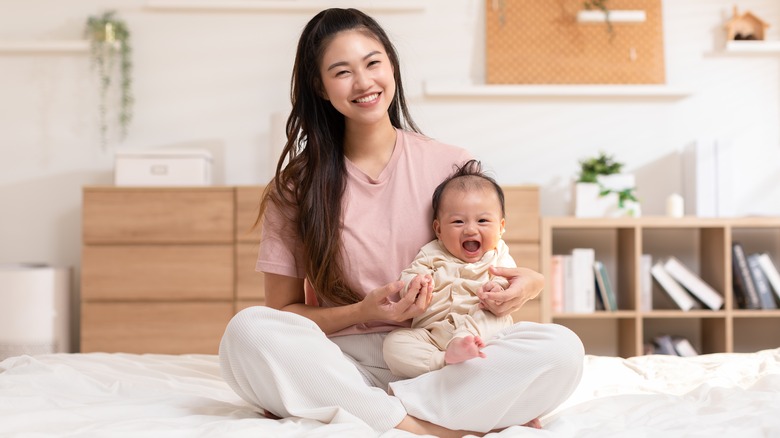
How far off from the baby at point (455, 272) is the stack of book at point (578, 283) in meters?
1.83

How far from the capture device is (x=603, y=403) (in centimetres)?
162

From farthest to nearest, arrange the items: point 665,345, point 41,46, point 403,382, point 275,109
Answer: point 275,109 → point 41,46 → point 665,345 → point 403,382

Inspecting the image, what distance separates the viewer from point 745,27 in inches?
154

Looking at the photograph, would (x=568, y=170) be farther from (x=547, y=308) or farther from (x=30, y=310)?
(x=30, y=310)

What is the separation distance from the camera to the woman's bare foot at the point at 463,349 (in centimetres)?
140

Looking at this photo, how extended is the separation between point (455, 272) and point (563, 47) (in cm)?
247

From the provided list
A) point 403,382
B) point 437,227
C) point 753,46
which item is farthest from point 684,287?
point 403,382

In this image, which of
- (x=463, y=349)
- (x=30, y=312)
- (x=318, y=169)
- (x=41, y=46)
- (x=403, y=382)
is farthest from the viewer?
(x=41, y=46)

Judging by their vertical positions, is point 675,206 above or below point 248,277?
above

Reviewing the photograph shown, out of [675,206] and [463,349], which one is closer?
[463,349]

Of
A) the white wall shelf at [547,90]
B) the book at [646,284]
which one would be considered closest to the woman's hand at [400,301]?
the book at [646,284]

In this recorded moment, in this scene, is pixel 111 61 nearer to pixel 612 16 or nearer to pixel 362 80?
pixel 612 16

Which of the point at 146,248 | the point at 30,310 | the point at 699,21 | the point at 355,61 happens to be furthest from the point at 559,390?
the point at 699,21

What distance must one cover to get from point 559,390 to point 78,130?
306cm
